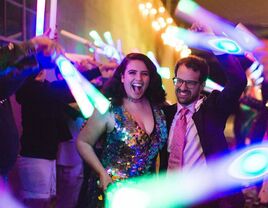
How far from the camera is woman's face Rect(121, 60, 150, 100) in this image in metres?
2.16

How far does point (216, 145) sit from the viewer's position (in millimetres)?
2154

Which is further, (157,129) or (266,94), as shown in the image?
(266,94)

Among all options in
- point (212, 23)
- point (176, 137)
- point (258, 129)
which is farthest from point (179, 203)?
point (212, 23)

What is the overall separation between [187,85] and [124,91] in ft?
1.15

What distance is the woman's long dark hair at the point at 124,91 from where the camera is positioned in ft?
7.28

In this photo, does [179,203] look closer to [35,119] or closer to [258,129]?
[258,129]

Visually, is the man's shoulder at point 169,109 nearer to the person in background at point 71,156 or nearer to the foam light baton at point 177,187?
the foam light baton at point 177,187

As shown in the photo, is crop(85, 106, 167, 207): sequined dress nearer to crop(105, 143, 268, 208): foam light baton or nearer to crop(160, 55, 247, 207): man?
crop(105, 143, 268, 208): foam light baton

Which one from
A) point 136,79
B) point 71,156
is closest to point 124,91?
point 136,79

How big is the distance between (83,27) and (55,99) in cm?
205

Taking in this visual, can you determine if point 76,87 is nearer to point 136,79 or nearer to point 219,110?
point 136,79

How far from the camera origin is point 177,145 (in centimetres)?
217

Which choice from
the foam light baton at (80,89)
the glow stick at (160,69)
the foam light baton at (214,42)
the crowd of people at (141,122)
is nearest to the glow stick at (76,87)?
the foam light baton at (80,89)

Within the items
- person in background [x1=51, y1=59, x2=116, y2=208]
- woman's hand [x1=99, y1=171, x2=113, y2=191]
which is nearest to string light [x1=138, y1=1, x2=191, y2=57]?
person in background [x1=51, y1=59, x2=116, y2=208]
